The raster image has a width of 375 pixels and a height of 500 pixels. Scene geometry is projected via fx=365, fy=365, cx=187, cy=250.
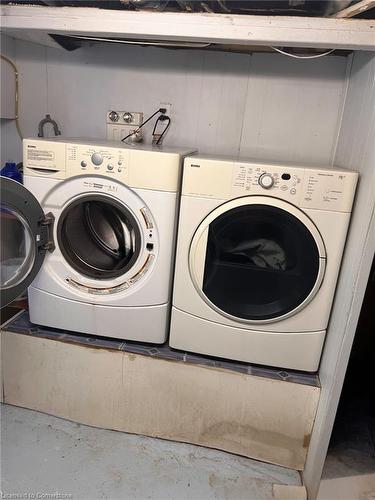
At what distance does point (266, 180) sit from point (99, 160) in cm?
62

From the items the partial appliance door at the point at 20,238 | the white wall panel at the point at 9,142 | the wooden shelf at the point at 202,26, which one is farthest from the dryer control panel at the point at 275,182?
the white wall panel at the point at 9,142

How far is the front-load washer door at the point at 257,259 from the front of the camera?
1.32 m

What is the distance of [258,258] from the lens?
139 centimetres

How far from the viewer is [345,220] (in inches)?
50.7

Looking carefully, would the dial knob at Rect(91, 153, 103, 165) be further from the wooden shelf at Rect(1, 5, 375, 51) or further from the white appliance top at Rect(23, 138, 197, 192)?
the wooden shelf at Rect(1, 5, 375, 51)

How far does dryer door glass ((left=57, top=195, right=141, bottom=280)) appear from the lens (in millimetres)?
1442

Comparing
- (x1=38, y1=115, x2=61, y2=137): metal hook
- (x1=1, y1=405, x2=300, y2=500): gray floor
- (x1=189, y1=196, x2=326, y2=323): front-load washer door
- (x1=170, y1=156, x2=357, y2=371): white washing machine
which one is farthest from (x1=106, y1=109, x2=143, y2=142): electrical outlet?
(x1=1, y1=405, x2=300, y2=500): gray floor

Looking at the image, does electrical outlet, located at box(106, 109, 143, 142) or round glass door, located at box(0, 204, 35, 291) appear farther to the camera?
electrical outlet, located at box(106, 109, 143, 142)

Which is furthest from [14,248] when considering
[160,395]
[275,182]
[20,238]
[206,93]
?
[206,93]

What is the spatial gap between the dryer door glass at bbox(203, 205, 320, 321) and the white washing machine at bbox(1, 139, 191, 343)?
18 cm

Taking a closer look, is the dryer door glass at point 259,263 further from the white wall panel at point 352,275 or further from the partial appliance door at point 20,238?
the partial appliance door at point 20,238

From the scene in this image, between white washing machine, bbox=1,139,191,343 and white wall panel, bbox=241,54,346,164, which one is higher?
white wall panel, bbox=241,54,346,164

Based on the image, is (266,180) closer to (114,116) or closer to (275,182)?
(275,182)

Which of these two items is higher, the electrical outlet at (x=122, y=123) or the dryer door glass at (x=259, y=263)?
the electrical outlet at (x=122, y=123)
